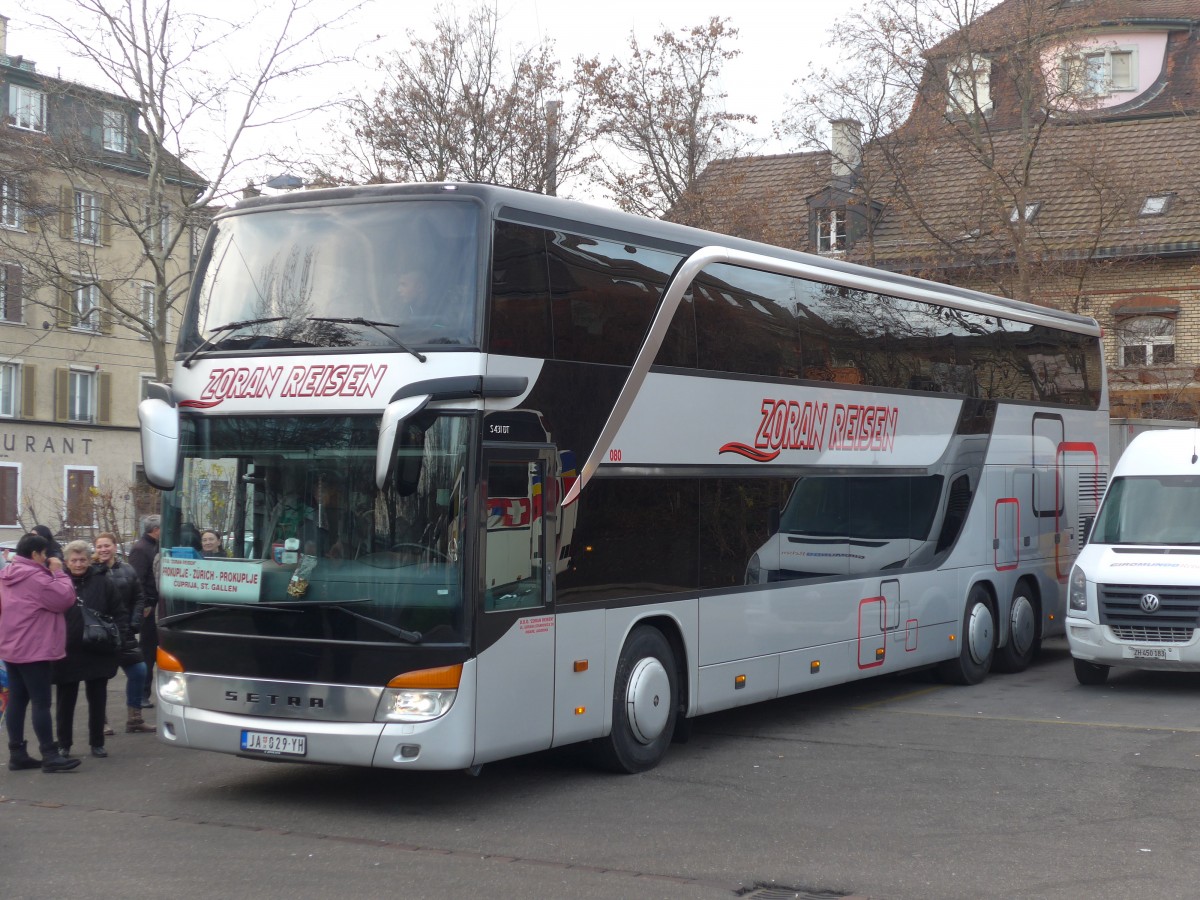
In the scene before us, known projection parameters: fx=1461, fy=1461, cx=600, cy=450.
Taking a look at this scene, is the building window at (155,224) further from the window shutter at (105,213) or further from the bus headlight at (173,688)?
the bus headlight at (173,688)

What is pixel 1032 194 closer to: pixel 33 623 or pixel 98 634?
pixel 98 634

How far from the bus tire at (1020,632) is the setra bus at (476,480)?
4777 millimetres

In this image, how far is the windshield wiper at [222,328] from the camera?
952cm

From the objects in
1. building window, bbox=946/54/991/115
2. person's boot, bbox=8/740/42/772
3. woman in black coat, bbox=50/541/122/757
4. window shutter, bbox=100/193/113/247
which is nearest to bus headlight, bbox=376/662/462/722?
woman in black coat, bbox=50/541/122/757

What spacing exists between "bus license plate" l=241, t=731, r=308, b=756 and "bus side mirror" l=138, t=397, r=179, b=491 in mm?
1694

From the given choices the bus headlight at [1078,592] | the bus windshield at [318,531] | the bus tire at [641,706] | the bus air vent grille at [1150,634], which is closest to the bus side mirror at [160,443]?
the bus windshield at [318,531]

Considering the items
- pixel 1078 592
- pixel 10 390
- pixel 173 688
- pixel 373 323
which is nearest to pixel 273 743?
pixel 173 688

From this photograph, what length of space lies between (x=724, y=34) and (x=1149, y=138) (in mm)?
13731

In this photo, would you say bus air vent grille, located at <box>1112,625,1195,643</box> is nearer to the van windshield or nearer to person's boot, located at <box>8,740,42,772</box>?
the van windshield

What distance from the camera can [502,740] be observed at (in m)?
9.10

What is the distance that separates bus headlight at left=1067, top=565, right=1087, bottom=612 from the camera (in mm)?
14828

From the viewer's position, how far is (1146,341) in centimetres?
3200

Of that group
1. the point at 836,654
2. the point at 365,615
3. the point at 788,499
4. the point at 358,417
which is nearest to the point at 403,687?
the point at 365,615

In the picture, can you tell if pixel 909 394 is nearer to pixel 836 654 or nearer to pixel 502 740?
pixel 836 654
